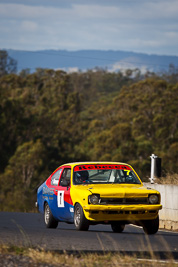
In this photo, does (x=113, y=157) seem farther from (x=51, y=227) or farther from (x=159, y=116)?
(x=51, y=227)

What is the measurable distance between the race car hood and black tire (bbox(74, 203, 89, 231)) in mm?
430

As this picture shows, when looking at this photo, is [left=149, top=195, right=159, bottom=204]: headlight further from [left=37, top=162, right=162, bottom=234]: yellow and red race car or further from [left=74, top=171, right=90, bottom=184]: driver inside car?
[left=74, top=171, right=90, bottom=184]: driver inside car

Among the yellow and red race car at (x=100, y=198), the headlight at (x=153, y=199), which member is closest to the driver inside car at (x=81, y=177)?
the yellow and red race car at (x=100, y=198)

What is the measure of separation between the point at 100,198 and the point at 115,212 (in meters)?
0.38

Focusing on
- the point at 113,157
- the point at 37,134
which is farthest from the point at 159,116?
the point at 37,134

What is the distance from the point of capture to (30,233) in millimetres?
13133

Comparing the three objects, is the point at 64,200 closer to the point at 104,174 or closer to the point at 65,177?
the point at 65,177

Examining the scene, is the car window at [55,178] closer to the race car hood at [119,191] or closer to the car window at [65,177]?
the car window at [65,177]

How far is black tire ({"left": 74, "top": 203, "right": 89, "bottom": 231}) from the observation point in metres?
12.3

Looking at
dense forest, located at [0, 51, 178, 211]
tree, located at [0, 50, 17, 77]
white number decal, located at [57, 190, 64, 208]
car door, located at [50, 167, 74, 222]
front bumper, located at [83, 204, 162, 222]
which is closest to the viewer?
front bumper, located at [83, 204, 162, 222]

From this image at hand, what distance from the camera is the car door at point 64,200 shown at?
13.0 meters

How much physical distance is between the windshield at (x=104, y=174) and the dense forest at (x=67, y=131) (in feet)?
121

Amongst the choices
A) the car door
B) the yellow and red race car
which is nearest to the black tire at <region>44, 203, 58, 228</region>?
the yellow and red race car

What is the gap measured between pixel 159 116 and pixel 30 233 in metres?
50.4
